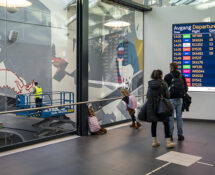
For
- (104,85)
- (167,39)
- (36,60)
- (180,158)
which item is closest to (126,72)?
(104,85)

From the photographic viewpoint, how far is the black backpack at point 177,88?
546cm

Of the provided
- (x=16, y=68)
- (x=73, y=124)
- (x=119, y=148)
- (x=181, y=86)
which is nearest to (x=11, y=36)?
(x=16, y=68)

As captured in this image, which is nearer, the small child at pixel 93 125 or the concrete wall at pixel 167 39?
the small child at pixel 93 125

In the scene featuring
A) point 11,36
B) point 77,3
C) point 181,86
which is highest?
point 77,3

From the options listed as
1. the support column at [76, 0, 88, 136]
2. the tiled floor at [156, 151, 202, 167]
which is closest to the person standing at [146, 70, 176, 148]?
the tiled floor at [156, 151, 202, 167]

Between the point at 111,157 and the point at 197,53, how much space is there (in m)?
4.65

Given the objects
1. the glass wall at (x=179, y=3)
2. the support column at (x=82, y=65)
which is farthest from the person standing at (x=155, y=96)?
the glass wall at (x=179, y=3)

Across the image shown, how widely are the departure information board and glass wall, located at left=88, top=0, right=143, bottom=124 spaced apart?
4.07 ft

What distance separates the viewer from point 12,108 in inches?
197

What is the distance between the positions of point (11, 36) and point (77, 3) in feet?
6.17

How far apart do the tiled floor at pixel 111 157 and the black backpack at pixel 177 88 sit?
983 millimetres

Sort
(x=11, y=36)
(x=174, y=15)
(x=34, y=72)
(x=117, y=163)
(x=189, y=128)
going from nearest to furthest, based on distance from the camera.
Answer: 1. (x=117, y=163)
2. (x=11, y=36)
3. (x=34, y=72)
4. (x=189, y=128)
5. (x=174, y=15)

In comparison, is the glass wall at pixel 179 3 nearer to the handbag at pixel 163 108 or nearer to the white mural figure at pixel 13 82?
the handbag at pixel 163 108

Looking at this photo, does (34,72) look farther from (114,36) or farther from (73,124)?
(114,36)
